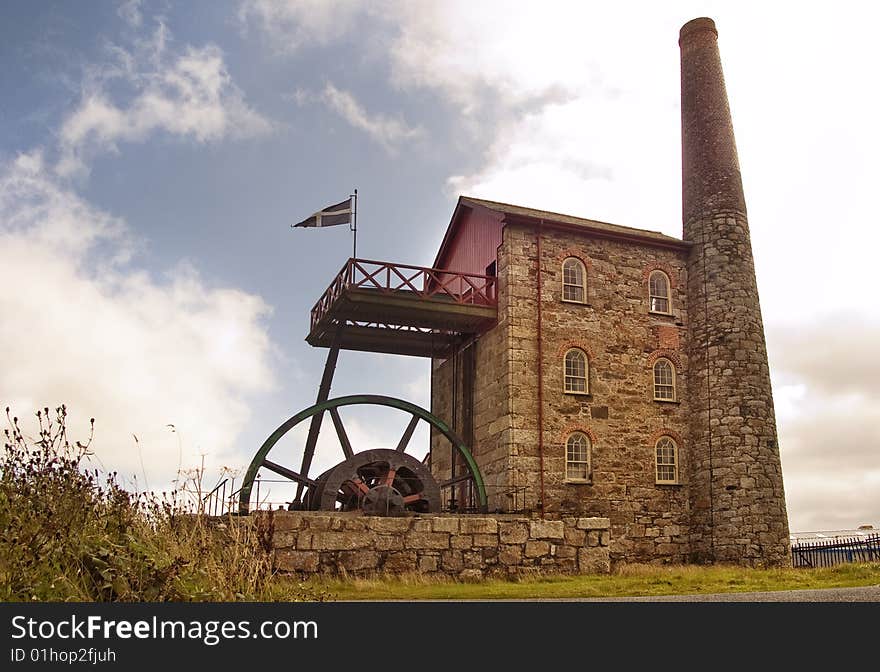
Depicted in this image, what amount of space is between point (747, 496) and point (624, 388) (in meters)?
4.10

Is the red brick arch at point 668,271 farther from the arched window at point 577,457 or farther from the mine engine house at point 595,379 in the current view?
the arched window at point 577,457

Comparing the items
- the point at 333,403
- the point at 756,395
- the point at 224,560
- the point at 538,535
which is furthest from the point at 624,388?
the point at 224,560

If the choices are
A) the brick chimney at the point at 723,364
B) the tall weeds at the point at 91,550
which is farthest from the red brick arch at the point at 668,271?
the tall weeds at the point at 91,550

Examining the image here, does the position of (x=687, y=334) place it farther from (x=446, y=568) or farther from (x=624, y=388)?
(x=446, y=568)

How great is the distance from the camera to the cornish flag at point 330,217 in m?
24.0

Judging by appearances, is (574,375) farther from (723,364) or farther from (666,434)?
(723,364)

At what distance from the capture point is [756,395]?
77.9 ft

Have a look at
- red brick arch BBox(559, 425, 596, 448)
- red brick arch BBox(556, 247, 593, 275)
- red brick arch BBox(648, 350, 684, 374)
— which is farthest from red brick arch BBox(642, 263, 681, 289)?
red brick arch BBox(559, 425, 596, 448)

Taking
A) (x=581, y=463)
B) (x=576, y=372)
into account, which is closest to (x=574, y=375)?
(x=576, y=372)

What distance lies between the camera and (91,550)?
7660 millimetres

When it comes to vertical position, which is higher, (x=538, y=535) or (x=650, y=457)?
(x=650, y=457)

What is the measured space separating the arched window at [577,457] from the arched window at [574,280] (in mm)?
3637

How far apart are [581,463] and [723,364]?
480 cm
